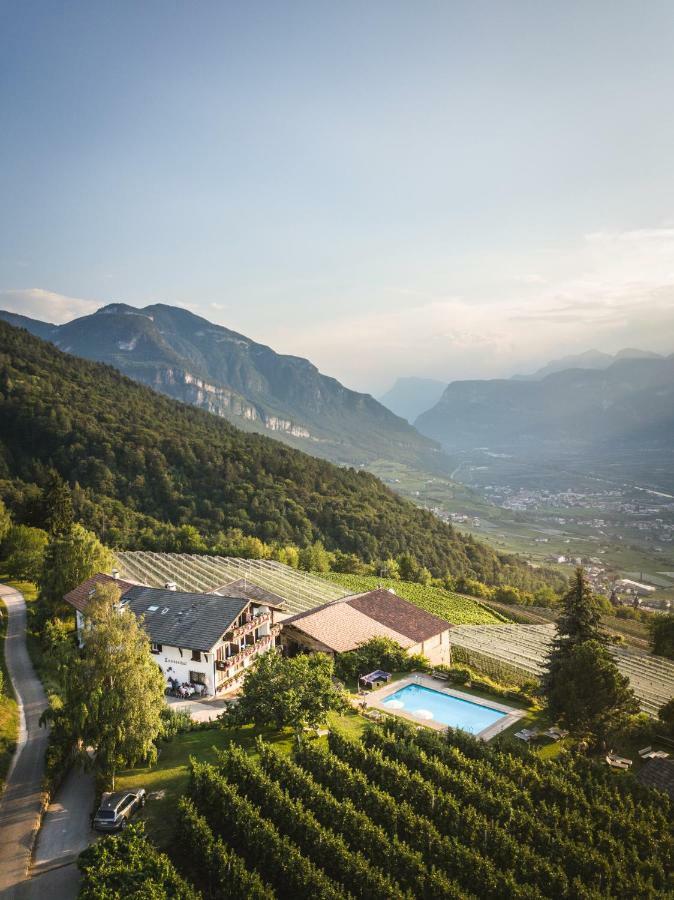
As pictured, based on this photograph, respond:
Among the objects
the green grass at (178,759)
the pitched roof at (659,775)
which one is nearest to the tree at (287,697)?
the green grass at (178,759)

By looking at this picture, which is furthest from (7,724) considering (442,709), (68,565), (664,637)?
(664,637)

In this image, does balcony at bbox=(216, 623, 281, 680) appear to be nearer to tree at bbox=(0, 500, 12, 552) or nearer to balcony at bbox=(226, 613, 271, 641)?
balcony at bbox=(226, 613, 271, 641)

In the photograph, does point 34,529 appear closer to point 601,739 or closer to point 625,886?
point 601,739

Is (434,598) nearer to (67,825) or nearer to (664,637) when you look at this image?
(664,637)

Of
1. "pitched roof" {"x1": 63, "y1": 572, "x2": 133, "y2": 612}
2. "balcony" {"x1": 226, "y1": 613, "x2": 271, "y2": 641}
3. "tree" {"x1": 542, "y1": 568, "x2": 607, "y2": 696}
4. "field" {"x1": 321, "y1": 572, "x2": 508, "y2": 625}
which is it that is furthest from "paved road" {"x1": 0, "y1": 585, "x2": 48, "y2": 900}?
"field" {"x1": 321, "y1": 572, "x2": 508, "y2": 625}

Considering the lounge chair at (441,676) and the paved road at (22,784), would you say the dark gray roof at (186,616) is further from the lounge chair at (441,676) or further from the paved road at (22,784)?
the lounge chair at (441,676)
